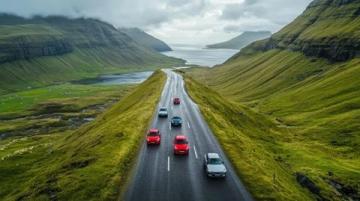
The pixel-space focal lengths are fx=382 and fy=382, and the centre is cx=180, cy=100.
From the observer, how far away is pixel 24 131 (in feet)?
555

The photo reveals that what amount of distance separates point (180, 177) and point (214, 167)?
14.3 feet

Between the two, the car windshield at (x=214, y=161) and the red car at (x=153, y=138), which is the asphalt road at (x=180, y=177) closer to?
the red car at (x=153, y=138)

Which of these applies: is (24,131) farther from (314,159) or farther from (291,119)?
(314,159)

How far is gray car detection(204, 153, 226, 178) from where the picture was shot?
152ft

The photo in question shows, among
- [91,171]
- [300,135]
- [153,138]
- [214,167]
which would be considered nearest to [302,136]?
[300,135]

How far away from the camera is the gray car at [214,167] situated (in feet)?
152

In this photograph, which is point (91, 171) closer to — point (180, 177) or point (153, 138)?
point (180, 177)

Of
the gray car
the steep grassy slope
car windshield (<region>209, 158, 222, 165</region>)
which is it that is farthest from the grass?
the steep grassy slope

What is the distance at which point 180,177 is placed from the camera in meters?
46.7

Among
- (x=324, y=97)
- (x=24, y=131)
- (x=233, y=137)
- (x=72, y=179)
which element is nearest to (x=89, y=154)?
(x=72, y=179)

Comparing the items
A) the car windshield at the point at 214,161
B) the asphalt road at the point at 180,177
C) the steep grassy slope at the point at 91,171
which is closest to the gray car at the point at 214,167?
the car windshield at the point at 214,161

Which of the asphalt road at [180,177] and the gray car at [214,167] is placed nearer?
the asphalt road at [180,177]

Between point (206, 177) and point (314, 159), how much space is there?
1506 inches

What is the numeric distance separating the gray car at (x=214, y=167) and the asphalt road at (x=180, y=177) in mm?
724
